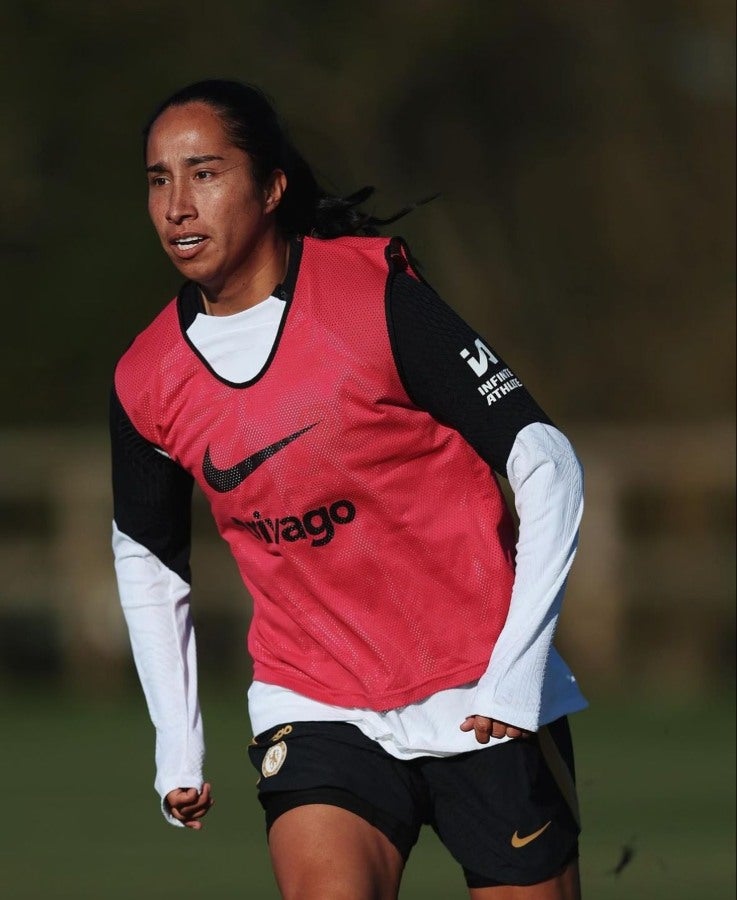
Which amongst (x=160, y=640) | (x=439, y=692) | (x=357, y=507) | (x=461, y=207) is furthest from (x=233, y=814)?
(x=461, y=207)

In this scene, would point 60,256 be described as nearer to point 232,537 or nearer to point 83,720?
point 83,720

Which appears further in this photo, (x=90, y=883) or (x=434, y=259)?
(x=434, y=259)

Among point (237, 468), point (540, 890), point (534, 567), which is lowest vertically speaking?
point (540, 890)

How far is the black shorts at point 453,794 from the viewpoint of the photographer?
410cm

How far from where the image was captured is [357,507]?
4141 millimetres

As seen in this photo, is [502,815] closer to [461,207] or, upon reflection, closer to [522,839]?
[522,839]

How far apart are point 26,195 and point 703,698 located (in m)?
6.92

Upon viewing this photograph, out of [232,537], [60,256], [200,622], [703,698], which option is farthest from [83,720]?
[232,537]

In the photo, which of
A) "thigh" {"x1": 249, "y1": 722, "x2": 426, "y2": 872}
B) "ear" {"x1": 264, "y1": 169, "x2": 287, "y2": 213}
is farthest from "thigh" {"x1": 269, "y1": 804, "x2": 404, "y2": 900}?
"ear" {"x1": 264, "y1": 169, "x2": 287, "y2": 213}

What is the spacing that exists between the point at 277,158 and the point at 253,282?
0.95 ft

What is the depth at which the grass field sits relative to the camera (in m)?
7.25

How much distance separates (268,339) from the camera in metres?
4.18

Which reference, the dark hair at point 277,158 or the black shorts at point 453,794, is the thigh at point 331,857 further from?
the dark hair at point 277,158

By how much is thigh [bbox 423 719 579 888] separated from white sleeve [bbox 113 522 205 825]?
1.90 feet
